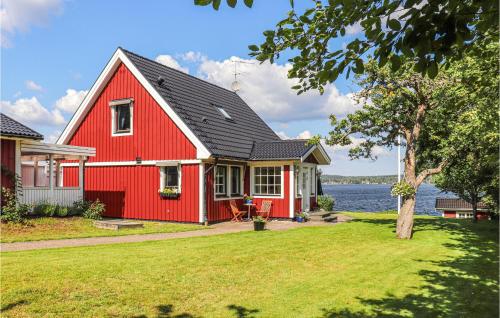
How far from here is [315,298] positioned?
693 centimetres

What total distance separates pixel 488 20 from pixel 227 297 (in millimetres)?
5416

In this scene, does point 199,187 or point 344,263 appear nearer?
point 344,263

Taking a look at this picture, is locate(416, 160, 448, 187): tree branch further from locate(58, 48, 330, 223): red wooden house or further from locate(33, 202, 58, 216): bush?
locate(33, 202, 58, 216): bush

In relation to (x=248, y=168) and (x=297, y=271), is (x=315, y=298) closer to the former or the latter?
(x=297, y=271)

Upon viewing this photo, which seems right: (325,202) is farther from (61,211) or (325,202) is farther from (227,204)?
(61,211)

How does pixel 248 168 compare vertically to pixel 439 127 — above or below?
below

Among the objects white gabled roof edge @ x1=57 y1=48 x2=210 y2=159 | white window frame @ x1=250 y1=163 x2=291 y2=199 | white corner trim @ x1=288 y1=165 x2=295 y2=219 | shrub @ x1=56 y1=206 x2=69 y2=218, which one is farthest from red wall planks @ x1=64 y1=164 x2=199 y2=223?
white corner trim @ x1=288 y1=165 x2=295 y2=219

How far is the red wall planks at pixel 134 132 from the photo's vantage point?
1848 cm

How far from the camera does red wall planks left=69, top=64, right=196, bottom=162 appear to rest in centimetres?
1848

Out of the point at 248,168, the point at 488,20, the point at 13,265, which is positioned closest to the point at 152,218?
the point at 248,168

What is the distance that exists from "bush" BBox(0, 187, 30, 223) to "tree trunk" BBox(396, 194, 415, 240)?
1332 cm

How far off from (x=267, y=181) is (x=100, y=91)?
961 cm

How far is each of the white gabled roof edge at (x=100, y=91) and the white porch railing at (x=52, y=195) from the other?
15.3ft

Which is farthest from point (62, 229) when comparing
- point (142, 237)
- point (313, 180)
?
point (313, 180)
